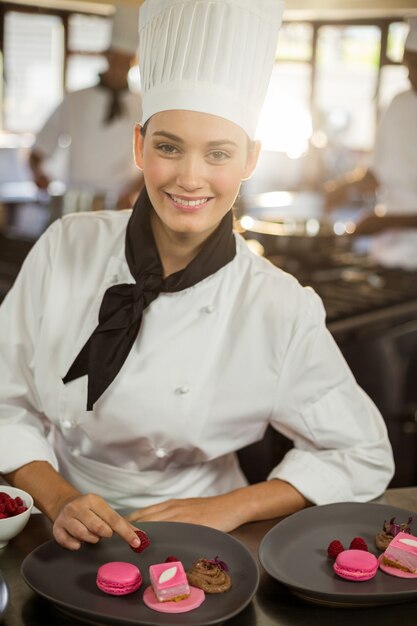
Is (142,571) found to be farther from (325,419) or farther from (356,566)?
(325,419)

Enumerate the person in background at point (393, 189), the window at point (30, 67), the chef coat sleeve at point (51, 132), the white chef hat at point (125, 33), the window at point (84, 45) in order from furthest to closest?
the window at point (84, 45) → the window at point (30, 67) → the chef coat sleeve at point (51, 132) → the white chef hat at point (125, 33) → the person in background at point (393, 189)

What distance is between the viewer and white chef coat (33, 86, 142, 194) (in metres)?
4.66

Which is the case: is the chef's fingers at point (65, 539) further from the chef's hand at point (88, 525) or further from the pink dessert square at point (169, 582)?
the pink dessert square at point (169, 582)

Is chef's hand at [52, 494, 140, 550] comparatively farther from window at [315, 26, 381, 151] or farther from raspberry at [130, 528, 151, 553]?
window at [315, 26, 381, 151]

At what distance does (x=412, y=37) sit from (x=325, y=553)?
1583 millimetres

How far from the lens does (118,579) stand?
3.60 ft

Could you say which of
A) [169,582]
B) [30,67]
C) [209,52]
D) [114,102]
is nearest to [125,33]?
[114,102]

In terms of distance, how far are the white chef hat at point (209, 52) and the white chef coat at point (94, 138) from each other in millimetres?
3267

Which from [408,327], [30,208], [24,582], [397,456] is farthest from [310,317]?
[30,208]

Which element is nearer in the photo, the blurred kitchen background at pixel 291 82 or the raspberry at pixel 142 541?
the raspberry at pixel 142 541

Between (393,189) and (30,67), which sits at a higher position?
(30,67)

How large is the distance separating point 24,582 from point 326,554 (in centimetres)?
43

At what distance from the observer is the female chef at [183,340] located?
139 cm

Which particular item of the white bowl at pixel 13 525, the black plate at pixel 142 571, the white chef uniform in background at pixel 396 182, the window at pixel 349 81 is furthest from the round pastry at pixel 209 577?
the window at pixel 349 81
